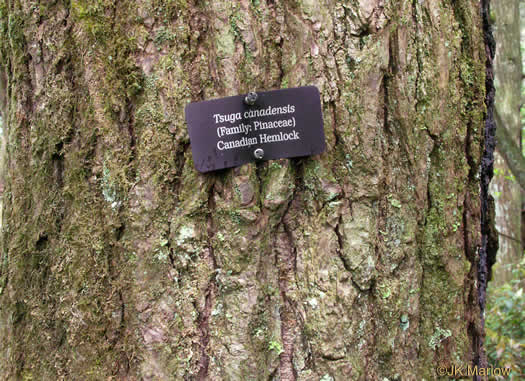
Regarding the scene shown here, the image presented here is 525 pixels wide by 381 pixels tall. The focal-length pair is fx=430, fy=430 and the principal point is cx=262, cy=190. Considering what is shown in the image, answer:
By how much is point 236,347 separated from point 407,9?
3.31 feet

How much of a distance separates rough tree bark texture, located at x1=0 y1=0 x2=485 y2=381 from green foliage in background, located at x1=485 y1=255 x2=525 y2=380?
2.20 m

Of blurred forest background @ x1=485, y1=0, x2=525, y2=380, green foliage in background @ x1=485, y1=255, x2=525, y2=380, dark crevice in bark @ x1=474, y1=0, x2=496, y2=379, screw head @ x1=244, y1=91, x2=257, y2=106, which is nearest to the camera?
screw head @ x1=244, y1=91, x2=257, y2=106

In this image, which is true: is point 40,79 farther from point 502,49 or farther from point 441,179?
point 502,49

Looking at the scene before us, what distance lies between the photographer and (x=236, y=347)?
1075 millimetres

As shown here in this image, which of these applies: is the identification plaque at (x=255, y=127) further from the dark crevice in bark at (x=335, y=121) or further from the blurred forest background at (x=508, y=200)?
the blurred forest background at (x=508, y=200)

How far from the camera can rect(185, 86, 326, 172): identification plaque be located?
1068mm

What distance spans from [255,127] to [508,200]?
640 cm

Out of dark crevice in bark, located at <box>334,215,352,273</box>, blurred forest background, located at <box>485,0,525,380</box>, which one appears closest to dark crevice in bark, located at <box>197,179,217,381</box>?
dark crevice in bark, located at <box>334,215,352,273</box>

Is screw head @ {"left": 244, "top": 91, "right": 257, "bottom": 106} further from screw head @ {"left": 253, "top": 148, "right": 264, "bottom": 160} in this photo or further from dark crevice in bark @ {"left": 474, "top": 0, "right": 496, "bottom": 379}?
dark crevice in bark @ {"left": 474, "top": 0, "right": 496, "bottom": 379}

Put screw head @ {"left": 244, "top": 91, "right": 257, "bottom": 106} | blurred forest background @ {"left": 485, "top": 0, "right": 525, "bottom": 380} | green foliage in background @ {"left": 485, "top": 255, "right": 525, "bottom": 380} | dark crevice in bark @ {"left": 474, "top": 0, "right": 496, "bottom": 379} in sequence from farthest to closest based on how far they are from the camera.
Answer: blurred forest background @ {"left": 485, "top": 0, "right": 525, "bottom": 380}
green foliage in background @ {"left": 485, "top": 255, "right": 525, "bottom": 380}
dark crevice in bark @ {"left": 474, "top": 0, "right": 496, "bottom": 379}
screw head @ {"left": 244, "top": 91, "right": 257, "bottom": 106}

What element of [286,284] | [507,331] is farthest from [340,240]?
[507,331]

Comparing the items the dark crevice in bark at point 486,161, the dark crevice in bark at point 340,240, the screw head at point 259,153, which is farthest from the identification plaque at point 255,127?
the dark crevice in bark at point 486,161

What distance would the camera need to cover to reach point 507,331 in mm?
3602

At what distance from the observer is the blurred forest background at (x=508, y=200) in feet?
11.0
